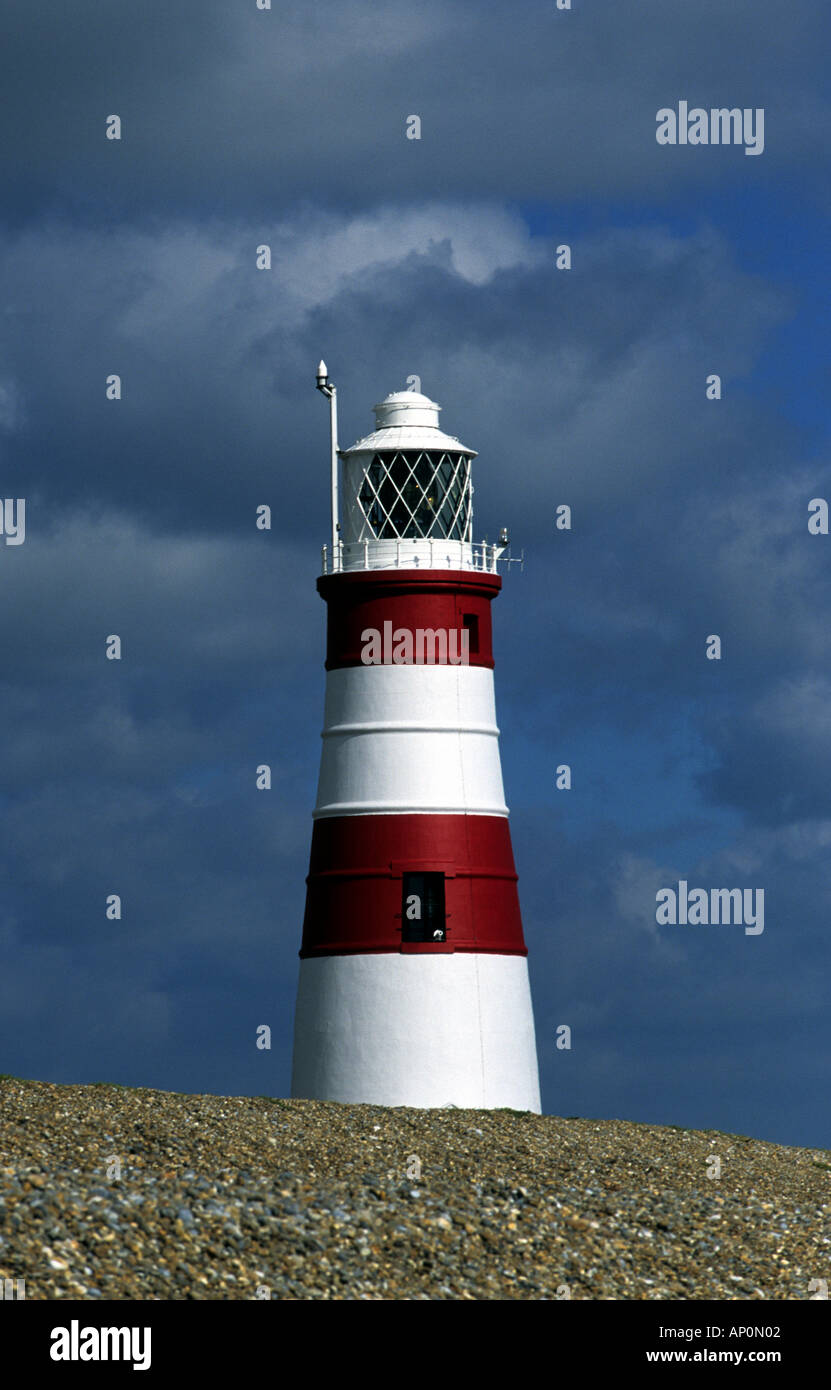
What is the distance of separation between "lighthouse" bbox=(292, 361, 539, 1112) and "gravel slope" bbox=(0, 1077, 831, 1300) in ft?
12.0

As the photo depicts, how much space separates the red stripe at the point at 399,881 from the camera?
36.2 m

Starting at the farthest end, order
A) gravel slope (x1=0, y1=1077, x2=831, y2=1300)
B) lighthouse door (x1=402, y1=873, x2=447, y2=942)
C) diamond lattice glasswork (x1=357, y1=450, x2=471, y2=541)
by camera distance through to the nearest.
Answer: diamond lattice glasswork (x1=357, y1=450, x2=471, y2=541) → lighthouse door (x1=402, y1=873, x2=447, y2=942) → gravel slope (x1=0, y1=1077, x2=831, y2=1300)

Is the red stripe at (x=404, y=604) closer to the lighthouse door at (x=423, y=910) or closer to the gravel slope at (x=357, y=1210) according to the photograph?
the lighthouse door at (x=423, y=910)

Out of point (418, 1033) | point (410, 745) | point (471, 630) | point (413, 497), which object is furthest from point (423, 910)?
point (413, 497)

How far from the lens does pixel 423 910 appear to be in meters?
36.2

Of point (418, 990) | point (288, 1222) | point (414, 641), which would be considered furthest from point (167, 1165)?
point (414, 641)

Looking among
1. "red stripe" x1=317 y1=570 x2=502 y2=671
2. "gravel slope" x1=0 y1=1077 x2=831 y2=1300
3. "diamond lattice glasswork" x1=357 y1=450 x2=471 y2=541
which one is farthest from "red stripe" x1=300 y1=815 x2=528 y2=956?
"diamond lattice glasswork" x1=357 y1=450 x2=471 y2=541

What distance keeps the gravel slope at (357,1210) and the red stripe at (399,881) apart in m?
4.45

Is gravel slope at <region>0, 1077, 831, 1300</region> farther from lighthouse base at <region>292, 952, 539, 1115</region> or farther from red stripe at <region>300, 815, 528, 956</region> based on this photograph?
red stripe at <region>300, 815, 528, 956</region>

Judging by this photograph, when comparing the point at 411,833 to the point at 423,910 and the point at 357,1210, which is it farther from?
the point at 357,1210

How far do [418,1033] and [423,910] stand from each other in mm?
2011

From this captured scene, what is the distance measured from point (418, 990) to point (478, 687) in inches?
208

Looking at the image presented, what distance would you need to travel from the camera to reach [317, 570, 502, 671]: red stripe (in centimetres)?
3703
